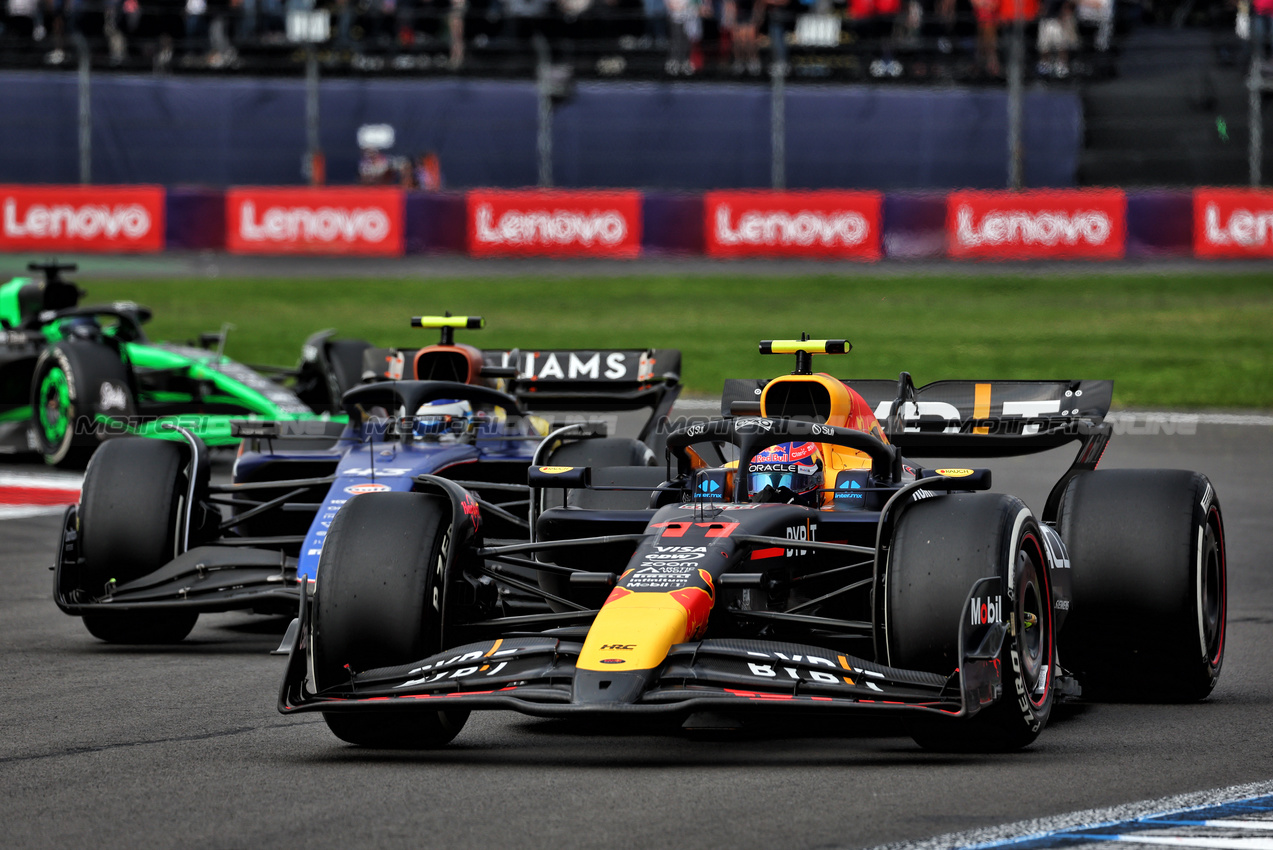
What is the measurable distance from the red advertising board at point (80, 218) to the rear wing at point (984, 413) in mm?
24096

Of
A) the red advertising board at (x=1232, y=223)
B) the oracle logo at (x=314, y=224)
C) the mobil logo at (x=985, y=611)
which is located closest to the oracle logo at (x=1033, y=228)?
the red advertising board at (x=1232, y=223)

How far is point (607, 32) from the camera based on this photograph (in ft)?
109

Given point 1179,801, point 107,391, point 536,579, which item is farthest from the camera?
point 107,391

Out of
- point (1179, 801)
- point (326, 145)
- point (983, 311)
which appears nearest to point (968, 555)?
point (1179, 801)

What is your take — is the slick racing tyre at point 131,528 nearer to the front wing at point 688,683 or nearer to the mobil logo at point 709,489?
the mobil logo at point 709,489

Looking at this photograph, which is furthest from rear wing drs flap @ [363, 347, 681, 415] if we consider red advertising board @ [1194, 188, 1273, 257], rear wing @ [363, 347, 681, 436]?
red advertising board @ [1194, 188, 1273, 257]

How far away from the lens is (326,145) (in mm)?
32156

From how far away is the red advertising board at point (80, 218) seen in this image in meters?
31.3

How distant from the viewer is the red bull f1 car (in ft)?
20.1

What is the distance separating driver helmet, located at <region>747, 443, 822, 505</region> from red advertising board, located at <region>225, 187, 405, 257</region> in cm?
2432

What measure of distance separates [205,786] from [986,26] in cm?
2752

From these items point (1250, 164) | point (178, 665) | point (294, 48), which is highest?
point (294, 48)

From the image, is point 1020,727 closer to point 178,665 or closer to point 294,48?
point 178,665

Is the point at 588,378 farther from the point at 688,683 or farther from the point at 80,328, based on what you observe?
the point at 688,683
